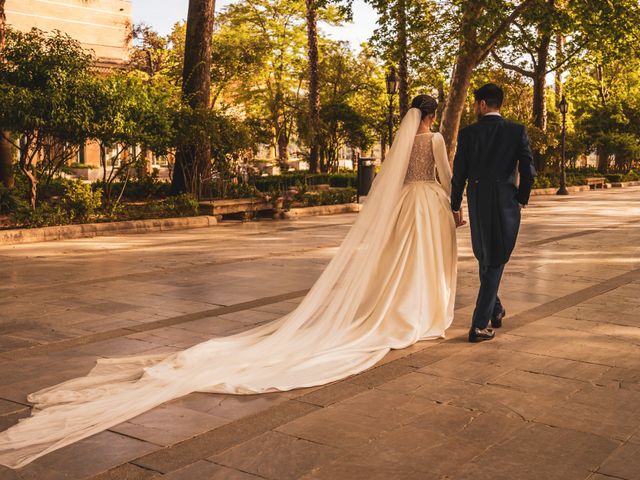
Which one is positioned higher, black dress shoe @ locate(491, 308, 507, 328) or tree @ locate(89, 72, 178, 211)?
tree @ locate(89, 72, 178, 211)

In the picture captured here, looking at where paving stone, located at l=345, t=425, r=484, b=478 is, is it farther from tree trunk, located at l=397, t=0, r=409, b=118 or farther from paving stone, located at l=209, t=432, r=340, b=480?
tree trunk, located at l=397, t=0, r=409, b=118

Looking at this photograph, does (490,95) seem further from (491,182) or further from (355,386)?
(355,386)

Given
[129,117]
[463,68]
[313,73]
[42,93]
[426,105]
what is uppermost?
[313,73]

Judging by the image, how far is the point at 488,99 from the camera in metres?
6.64

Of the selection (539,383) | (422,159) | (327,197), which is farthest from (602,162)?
(539,383)

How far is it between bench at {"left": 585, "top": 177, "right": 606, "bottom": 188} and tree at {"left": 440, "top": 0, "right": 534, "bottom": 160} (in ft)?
48.1

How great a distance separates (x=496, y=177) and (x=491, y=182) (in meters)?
0.05

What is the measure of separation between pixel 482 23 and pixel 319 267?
52.4 feet

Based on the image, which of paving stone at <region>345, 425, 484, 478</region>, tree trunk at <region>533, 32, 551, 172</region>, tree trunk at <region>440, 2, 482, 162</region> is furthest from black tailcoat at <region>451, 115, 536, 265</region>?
tree trunk at <region>533, 32, 551, 172</region>

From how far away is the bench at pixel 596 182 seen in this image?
4166 centimetres

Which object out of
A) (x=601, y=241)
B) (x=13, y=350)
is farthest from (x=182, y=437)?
(x=601, y=241)

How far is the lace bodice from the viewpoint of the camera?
23.4 ft

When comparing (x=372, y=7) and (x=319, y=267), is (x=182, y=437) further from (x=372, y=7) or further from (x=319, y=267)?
(x=372, y=7)

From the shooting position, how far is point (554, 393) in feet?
17.1
